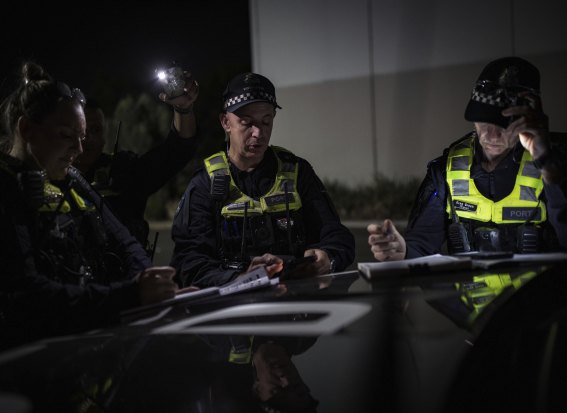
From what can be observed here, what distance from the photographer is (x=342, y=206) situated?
43.9 ft

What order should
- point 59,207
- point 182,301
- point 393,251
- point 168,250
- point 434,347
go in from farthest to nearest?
point 168,250 < point 393,251 < point 59,207 < point 182,301 < point 434,347

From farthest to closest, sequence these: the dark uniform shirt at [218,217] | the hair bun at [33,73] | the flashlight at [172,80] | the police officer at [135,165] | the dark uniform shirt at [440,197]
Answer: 1. the police officer at [135,165]
2. the flashlight at [172,80]
3. the dark uniform shirt at [218,217]
4. the dark uniform shirt at [440,197]
5. the hair bun at [33,73]

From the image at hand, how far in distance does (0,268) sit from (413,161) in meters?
11.7

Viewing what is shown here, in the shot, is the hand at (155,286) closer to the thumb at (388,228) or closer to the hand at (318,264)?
the thumb at (388,228)

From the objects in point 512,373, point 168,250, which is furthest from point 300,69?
point 512,373

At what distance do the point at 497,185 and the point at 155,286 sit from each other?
1727mm

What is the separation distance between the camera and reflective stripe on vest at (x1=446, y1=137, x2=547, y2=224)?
301cm

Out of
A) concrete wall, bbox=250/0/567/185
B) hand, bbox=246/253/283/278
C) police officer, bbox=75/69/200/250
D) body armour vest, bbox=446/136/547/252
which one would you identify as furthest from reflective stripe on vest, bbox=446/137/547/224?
concrete wall, bbox=250/0/567/185

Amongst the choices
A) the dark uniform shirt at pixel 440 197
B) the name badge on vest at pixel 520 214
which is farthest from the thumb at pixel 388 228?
the name badge on vest at pixel 520 214

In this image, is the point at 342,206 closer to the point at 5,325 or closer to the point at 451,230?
the point at 451,230

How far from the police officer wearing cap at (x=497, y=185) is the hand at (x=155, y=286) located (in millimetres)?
882

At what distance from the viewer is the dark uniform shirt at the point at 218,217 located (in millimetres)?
3457

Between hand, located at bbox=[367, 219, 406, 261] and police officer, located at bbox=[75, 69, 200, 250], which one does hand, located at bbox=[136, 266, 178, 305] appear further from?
police officer, located at bbox=[75, 69, 200, 250]

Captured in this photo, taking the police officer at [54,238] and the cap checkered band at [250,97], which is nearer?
the police officer at [54,238]
